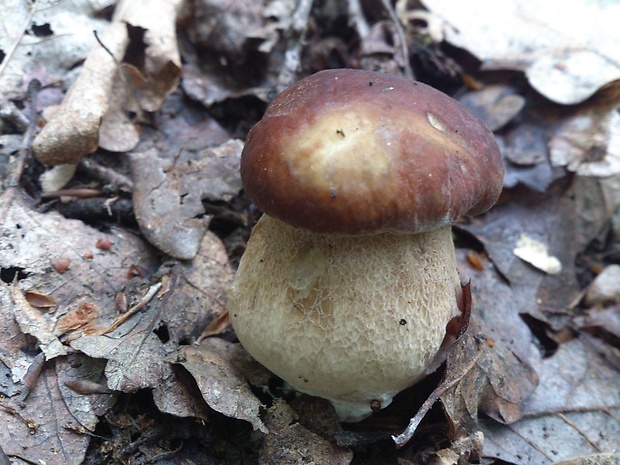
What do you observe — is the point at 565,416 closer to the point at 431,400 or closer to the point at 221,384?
the point at 431,400

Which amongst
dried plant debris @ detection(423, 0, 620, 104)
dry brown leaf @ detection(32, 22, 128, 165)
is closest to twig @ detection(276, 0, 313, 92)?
dry brown leaf @ detection(32, 22, 128, 165)

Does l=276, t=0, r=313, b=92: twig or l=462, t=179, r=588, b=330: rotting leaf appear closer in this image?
l=462, t=179, r=588, b=330: rotting leaf

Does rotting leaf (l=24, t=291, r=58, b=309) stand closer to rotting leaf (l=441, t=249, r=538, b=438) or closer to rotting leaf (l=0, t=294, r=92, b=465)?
rotting leaf (l=0, t=294, r=92, b=465)

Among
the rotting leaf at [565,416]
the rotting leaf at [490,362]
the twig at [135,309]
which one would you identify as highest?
the twig at [135,309]

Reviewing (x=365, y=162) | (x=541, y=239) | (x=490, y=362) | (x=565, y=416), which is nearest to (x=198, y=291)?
(x=365, y=162)

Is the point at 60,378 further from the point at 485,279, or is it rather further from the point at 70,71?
the point at 485,279

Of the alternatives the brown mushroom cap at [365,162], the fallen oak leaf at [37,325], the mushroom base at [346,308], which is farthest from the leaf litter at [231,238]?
the brown mushroom cap at [365,162]

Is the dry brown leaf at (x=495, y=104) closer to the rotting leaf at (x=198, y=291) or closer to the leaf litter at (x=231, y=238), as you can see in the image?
the leaf litter at (x=231, y=238)
